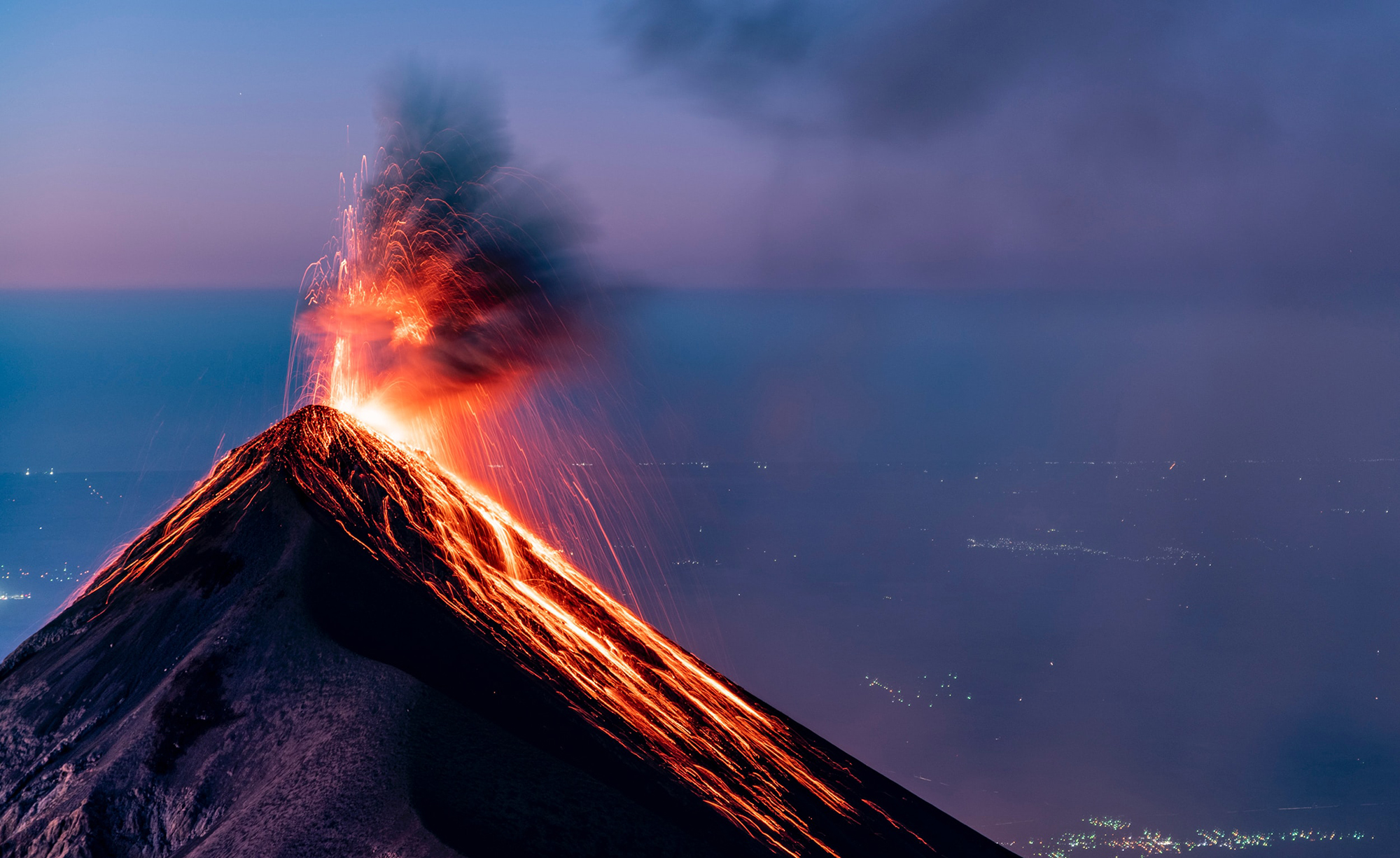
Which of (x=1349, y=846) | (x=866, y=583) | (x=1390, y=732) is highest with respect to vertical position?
(x=866, y=583)

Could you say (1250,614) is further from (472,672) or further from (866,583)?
(472,672)

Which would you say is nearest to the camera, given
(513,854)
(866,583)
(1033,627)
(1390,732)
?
(513,854)

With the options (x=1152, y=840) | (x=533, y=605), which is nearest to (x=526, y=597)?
(x=533, y=605)

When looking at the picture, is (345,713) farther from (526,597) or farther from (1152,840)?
(1152,840)

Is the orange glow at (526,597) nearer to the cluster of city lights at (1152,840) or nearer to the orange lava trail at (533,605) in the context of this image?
the orange lava trail at (533,605)

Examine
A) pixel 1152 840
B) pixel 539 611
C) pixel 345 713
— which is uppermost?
pixel 1152 840

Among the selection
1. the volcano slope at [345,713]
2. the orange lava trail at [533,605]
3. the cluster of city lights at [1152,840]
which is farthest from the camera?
the cluster of city lights at [1152,840]

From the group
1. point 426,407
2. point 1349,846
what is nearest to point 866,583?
point 1349,846

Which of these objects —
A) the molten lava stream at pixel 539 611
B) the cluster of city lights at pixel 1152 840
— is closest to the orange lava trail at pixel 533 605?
the molten lava stream at pixel 539 611
